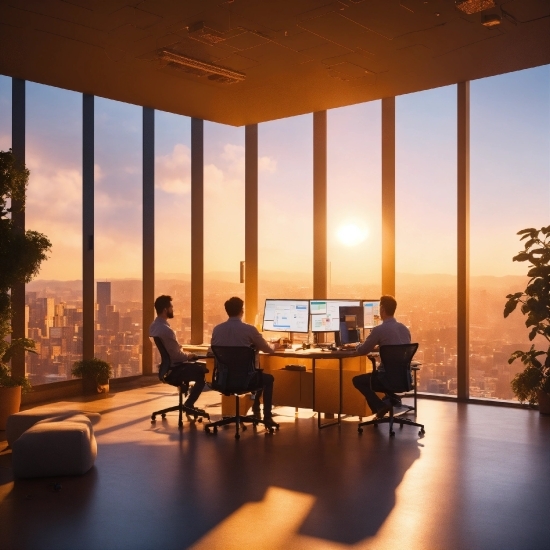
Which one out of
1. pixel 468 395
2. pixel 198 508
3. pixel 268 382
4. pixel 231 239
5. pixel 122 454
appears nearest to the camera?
pixel 198 508

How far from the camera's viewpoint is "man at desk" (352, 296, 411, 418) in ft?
23.6

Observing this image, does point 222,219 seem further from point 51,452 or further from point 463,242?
point 51,452

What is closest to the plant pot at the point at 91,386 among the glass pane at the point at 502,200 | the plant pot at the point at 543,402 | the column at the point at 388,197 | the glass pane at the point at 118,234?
the glass pane at the point at 118,234

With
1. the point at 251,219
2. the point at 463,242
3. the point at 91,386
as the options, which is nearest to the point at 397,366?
the point at 463,242

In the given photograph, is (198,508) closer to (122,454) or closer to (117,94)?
(122,454)

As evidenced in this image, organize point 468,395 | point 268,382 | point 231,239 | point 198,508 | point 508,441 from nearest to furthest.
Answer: point 198,508 → point 508,441 → point 268,382 → point 468,395 → point 231,239

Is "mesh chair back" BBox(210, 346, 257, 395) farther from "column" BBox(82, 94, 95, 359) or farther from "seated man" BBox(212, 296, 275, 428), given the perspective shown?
"column" BBox(82, 94, 95, 359)

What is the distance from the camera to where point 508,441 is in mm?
6762

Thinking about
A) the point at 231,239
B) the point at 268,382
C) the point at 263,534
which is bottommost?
the point at 263,534

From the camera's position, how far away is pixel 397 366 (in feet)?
23.2

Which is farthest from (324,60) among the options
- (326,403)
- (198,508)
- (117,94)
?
(198,508)

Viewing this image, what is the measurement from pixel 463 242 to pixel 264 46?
3695 millimetres

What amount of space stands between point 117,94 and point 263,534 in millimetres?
6955

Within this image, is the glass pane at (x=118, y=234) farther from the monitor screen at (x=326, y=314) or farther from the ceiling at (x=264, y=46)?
the monitor screen at (x=326, y=314)
